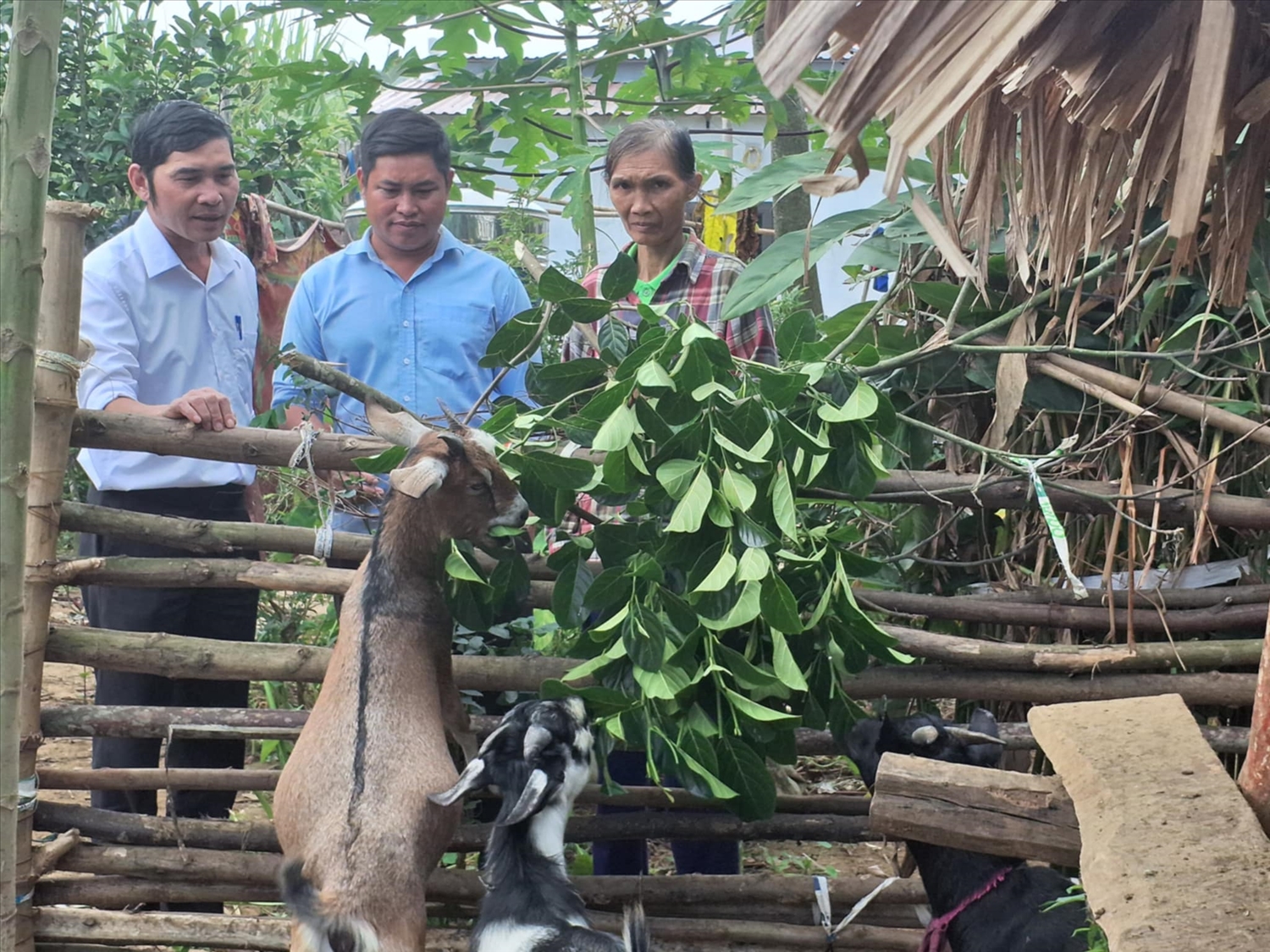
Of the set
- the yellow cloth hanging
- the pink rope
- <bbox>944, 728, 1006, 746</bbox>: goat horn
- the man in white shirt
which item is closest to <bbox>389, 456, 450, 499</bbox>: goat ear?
the man in white shirt

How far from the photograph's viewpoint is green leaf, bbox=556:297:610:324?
10.8ft

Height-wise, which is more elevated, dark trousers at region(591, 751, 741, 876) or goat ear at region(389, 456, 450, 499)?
goat ear at region(389, 456, 450, 499)

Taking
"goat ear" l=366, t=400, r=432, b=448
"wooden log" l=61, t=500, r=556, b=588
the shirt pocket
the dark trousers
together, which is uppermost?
the shirt pocket

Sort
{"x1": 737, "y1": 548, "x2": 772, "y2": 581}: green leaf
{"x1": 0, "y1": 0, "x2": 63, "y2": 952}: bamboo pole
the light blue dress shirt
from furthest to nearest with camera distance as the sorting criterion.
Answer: the light blue dress shirt → {"x1": 737, "y1": 548, "x2": 772, "y2": 581}: green leaf → {"x1": 0, "y1": 0, "x2": 63, "y2": 952}: bamboo pole

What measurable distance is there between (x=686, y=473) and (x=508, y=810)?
0.98 meters

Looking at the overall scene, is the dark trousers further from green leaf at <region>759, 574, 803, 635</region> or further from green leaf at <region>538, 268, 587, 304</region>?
green leaf at <region>538, 268, 587, 304</region>

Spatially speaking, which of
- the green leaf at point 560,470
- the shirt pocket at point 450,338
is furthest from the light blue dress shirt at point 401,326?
the green leaf at point 560,470

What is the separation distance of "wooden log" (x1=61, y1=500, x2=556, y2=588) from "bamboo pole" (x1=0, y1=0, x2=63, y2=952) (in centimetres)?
75

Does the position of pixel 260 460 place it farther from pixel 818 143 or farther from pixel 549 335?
pixel 818 143

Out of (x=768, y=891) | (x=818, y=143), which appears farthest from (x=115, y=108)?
(x=768, y=891)

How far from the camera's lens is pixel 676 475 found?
2.97 metres

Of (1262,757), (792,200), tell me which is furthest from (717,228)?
(1262,757)

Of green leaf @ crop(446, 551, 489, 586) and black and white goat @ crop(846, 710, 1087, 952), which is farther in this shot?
green leaf @ crop(446, 551, 489, 586)

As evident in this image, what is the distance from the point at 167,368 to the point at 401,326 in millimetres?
792
